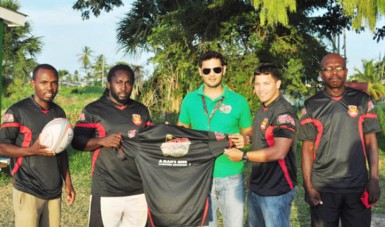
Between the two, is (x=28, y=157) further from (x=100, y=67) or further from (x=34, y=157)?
(x=100, y=67)

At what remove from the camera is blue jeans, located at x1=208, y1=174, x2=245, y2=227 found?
4.32 m

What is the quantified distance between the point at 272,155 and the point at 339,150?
0.63 metres

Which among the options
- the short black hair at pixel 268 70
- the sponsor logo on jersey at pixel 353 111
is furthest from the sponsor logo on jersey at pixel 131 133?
the sponsor logo on jersey at pixel 353 111

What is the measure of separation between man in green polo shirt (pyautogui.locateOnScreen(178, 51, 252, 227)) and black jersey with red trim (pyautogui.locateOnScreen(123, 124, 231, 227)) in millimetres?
104

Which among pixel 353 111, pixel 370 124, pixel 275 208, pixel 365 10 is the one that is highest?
pixel 365 10

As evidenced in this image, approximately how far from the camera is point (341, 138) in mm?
4285

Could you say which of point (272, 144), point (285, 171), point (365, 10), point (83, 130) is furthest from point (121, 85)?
point (365, 10)

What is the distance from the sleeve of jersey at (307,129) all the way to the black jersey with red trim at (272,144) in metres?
0.18

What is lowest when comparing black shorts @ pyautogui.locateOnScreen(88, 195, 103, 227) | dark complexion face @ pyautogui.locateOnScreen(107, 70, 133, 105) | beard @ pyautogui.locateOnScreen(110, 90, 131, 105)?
black shorts @ pyautogui.locateOnScreen(88, 195, 103, 227)

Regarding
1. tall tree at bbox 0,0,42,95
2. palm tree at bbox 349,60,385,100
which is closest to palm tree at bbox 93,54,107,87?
palm tree at bbox 349,60,385,100

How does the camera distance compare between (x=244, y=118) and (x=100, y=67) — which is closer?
(x=244, y=118)

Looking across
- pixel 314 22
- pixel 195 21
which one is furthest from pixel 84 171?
pixel 314 22

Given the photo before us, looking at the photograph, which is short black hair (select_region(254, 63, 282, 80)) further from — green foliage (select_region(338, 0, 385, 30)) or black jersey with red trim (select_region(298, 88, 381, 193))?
green foliage (select_region(338, 0, 385, 30))

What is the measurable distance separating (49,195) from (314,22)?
1541 cm
